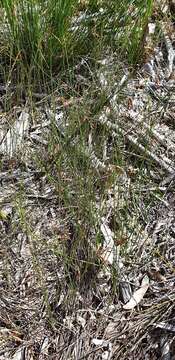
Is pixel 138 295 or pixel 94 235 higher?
pixel 94 235

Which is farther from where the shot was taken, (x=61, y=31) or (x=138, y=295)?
(x=61, y=31)

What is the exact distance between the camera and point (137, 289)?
1749 mm

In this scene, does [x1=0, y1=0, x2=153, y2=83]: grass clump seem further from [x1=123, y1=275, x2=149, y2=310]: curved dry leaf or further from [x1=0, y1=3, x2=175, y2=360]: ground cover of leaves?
[x1=123, y1=275, x2=149, y2=310]: curved dry leaf

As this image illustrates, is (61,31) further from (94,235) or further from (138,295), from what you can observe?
(138,295)

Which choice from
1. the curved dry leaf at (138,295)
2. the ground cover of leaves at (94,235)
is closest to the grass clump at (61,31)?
the ground cover of leaves at (94,235)

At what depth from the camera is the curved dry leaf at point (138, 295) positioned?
1.71 meters

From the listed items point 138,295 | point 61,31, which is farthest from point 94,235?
point 61,31

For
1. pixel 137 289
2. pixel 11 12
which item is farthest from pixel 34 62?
pixel 137 289

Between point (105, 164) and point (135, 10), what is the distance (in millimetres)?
723

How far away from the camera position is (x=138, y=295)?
173 cm

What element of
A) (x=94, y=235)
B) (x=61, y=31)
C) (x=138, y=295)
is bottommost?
(x=138, y=295)

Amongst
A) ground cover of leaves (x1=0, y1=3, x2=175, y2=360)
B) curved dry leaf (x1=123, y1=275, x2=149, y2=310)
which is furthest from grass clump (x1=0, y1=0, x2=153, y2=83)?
curved dry leaf (x1=123, y1=275, x2=149, y2=310)

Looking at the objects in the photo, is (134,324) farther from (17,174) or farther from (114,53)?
(114,53)

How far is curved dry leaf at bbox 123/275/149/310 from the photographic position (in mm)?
1715
